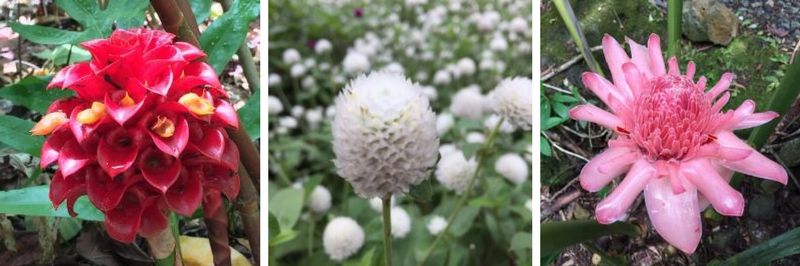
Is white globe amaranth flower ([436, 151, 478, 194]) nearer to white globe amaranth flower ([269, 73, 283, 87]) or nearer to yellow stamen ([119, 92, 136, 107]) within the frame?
white globe amaranth flower ([269, 73, 283, 87])

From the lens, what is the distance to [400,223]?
88 centimetres

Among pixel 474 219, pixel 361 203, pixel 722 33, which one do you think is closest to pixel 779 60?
pixel 722 33

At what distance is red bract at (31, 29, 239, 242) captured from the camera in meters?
0.58

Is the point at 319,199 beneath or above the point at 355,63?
beneath

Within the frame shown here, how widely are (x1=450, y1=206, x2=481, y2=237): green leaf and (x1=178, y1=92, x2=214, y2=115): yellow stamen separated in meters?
0.38

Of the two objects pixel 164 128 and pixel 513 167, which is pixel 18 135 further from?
pixel 513 167

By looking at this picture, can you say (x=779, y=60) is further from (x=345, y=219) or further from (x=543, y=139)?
(x=345, y=219)

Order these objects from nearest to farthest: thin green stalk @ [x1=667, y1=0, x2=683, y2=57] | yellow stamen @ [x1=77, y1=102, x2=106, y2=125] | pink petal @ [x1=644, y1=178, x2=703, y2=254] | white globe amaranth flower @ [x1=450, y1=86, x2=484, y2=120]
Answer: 1. yellow stamen @ [x1=77, y1=102, x2=106, y2=125]
2. pink petal @ [x1=644, y1=178, x2=703, y2=254]
3. thin green stalk @ [x1=667, y1=0, x2=683, y2=57]
4. white globe amaranth flower @ [x1=450, y1=86, x2=484, y2=120]

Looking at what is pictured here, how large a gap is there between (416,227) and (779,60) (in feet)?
1.40

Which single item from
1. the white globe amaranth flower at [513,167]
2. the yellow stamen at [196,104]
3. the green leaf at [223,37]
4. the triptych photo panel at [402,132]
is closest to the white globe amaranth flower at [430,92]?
the triptych photo panel at [402,132]

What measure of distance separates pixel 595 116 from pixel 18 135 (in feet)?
1.78

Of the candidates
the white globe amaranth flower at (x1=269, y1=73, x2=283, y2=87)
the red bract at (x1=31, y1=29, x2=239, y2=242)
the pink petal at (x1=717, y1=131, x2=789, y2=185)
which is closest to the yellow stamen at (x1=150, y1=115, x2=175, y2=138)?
the red bract at (x1=31, y1=29, x2=239, y2=242)

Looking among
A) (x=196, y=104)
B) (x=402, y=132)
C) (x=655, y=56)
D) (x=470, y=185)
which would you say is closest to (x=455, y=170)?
(x=470, y=185)

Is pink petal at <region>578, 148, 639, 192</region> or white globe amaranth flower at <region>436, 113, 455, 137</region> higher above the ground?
pink petal at <region>578, 148, 639, 192</region>
